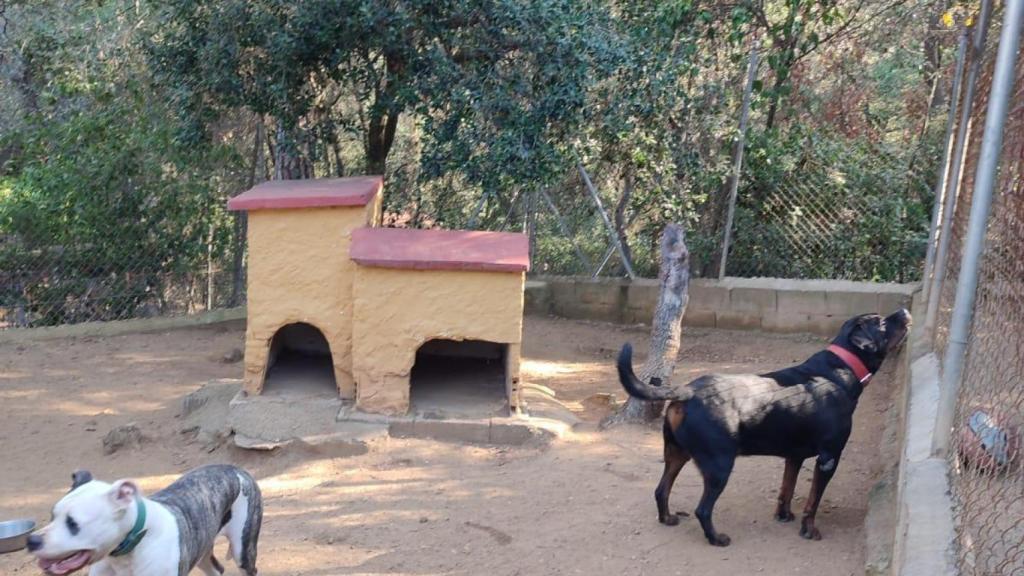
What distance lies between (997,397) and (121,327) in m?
8.49

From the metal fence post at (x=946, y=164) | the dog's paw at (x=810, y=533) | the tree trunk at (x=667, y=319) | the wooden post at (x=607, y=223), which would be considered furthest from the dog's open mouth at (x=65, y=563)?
the wooden post at (x=607, y=223)

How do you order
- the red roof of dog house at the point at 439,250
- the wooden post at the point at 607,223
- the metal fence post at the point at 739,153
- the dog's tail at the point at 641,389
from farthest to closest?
the wooden post at the point at 607,223
the metal fence post at the point at 739,153
the red roof of dog house at the point at 439,250
the dog's tail at the point at 641,389

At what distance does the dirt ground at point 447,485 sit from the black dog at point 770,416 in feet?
0.98

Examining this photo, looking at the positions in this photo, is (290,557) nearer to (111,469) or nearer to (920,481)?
(111,469)

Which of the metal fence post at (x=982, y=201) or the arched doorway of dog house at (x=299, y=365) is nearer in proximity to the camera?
the metal fence post at (x=982, y=201)

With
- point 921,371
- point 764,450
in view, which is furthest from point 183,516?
point 921,371

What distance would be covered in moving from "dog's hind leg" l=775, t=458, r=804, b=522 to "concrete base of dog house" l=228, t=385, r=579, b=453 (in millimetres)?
2023

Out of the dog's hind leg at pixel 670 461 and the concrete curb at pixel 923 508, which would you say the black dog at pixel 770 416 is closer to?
the dog's hind leg at pixel 670 461

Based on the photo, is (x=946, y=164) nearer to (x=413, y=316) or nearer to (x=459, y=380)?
(x=459, y=380)

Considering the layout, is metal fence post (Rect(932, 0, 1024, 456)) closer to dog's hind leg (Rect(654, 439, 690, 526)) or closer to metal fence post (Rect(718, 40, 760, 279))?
dog's hind leg (Rect(654, 439, 690, 526))

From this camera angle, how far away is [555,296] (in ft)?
36.8

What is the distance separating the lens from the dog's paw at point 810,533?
526cm

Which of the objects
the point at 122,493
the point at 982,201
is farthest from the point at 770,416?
the point at 122,493

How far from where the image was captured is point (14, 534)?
5.43m
